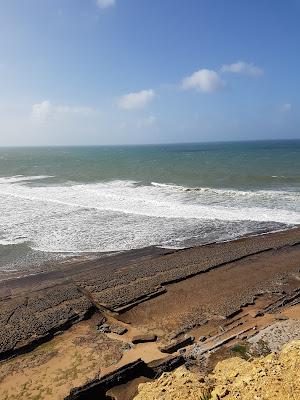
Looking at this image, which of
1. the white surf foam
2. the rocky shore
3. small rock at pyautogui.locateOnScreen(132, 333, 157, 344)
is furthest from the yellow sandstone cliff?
the white surf foam

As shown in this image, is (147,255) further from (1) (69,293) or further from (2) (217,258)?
(1) (69,293)

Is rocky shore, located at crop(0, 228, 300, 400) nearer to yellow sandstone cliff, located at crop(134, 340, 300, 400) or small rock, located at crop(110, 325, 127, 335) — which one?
small rock, located at crop(110, 325, 127, 335)

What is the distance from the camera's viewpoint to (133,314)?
16594 millimetres

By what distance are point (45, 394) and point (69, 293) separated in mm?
6930

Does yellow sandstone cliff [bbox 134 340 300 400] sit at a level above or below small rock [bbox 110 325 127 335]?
above

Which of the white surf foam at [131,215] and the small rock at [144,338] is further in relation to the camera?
the white surf foam at [131,215]

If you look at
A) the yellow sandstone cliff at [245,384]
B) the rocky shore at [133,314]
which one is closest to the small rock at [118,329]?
the rocky shore at [133,314]

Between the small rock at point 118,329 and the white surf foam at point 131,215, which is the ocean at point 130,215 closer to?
the white surf foam at point 131,215

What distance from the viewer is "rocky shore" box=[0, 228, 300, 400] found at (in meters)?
12.4

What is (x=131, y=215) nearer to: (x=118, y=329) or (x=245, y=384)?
(x=118, y=329)

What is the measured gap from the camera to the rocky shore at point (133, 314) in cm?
1240

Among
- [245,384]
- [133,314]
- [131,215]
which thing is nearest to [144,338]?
[133,314]

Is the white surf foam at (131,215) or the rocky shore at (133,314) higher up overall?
the white surf foam at (131,215)

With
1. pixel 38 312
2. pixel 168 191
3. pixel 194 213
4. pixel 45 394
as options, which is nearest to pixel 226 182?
pixel 168 191
